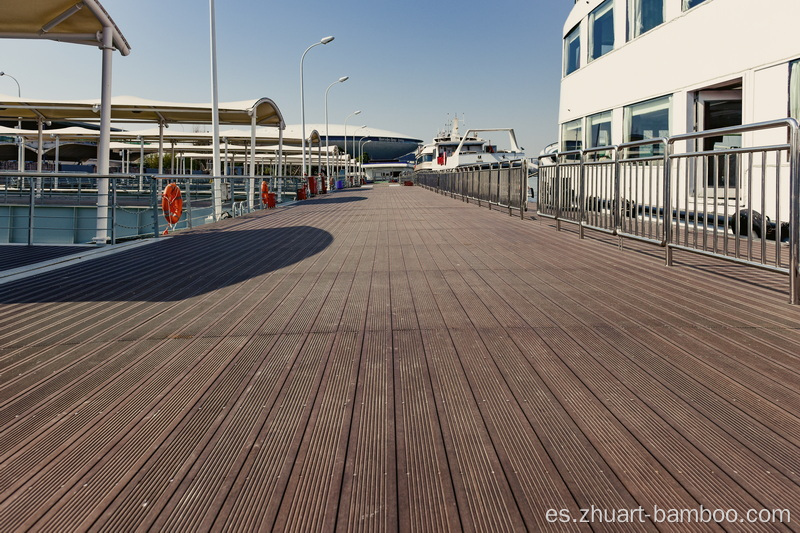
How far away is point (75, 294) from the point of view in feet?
16.8

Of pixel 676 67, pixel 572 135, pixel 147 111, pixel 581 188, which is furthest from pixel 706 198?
pixel 147 111

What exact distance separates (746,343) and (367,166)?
133437 millimetres

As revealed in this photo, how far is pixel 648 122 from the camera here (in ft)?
38.5

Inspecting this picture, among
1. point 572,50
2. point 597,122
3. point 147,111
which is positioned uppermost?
point 572,50

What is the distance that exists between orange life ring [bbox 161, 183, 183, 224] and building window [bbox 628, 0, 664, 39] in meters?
9.55

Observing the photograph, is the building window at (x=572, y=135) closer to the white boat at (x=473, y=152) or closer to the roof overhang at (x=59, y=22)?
the roof overhang at (x=59, y=22)

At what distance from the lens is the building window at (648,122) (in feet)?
36.5

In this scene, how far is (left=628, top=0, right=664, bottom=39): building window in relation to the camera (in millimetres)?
11391

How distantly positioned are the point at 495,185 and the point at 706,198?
33.5 feet

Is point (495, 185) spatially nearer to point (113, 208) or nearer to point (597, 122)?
point (597, 122)

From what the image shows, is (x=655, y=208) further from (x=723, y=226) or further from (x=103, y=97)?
(x=103, y=97)

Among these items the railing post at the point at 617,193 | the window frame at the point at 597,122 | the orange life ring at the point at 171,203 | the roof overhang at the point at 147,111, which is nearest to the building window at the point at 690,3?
the window frame at the point at 597,122

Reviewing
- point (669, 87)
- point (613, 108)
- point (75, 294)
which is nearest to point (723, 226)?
point (75, 294)

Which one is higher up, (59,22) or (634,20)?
(634,20)
